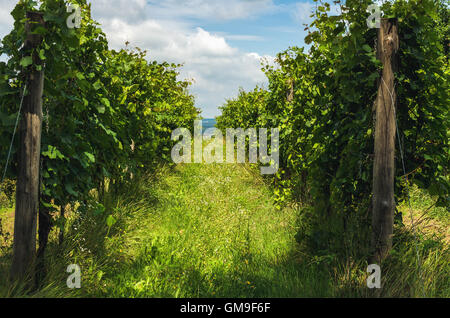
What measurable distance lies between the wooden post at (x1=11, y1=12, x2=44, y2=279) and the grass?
0.78ft

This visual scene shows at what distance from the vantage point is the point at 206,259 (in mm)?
4242

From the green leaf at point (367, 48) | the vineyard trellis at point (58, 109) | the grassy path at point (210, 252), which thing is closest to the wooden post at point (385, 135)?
the green leaf at point (367, 48)

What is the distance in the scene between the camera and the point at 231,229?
532 cm

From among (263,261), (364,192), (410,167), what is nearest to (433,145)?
(410,167)

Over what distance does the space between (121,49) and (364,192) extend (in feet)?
17.5

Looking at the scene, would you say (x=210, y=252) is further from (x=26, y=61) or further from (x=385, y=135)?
(x=26, y=61)

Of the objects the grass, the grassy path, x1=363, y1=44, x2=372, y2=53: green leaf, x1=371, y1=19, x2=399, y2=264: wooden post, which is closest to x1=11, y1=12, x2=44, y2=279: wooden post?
the grass

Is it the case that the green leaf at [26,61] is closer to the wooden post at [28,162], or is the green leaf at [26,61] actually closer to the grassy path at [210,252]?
the wooden post at [28,162]

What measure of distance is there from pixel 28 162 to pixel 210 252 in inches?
97.5

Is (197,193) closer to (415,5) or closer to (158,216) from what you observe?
(158,216)

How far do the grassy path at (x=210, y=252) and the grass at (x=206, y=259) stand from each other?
13 millimetres

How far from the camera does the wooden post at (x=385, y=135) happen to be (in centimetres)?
303

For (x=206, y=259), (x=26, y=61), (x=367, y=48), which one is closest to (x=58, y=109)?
(x=26, y=61)

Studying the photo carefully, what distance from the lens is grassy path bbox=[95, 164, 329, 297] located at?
339 centimetres
